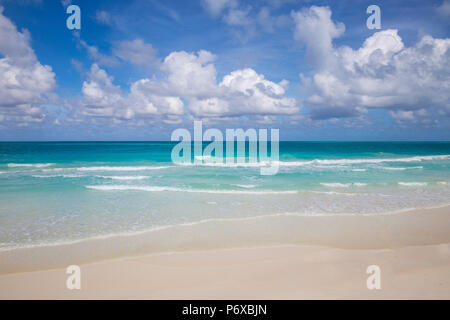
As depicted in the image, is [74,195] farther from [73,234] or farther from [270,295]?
[270,295]

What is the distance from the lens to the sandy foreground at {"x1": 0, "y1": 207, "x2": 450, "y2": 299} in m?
3.86

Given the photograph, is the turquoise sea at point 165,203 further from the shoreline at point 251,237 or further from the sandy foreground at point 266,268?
the sandy foreground at point 266,268

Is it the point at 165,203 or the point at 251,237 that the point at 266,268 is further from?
the point at 165,203

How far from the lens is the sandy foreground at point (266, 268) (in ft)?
12.7

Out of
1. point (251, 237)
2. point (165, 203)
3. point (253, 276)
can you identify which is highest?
point (165, 203)

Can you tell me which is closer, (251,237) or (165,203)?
(251,237)

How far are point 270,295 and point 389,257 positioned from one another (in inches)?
128

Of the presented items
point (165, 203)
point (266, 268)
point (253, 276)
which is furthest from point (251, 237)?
point (165, 203)

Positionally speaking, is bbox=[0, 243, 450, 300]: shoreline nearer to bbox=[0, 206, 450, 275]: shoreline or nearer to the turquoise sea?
bbox=[0, 206, 450, 275]: shoreline

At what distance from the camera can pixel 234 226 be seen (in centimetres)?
742

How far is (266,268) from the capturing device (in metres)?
4.67

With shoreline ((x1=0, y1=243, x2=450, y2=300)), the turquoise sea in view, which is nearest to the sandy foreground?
shoreline ((x1=0, y1=243, x2=450, y2=300))
